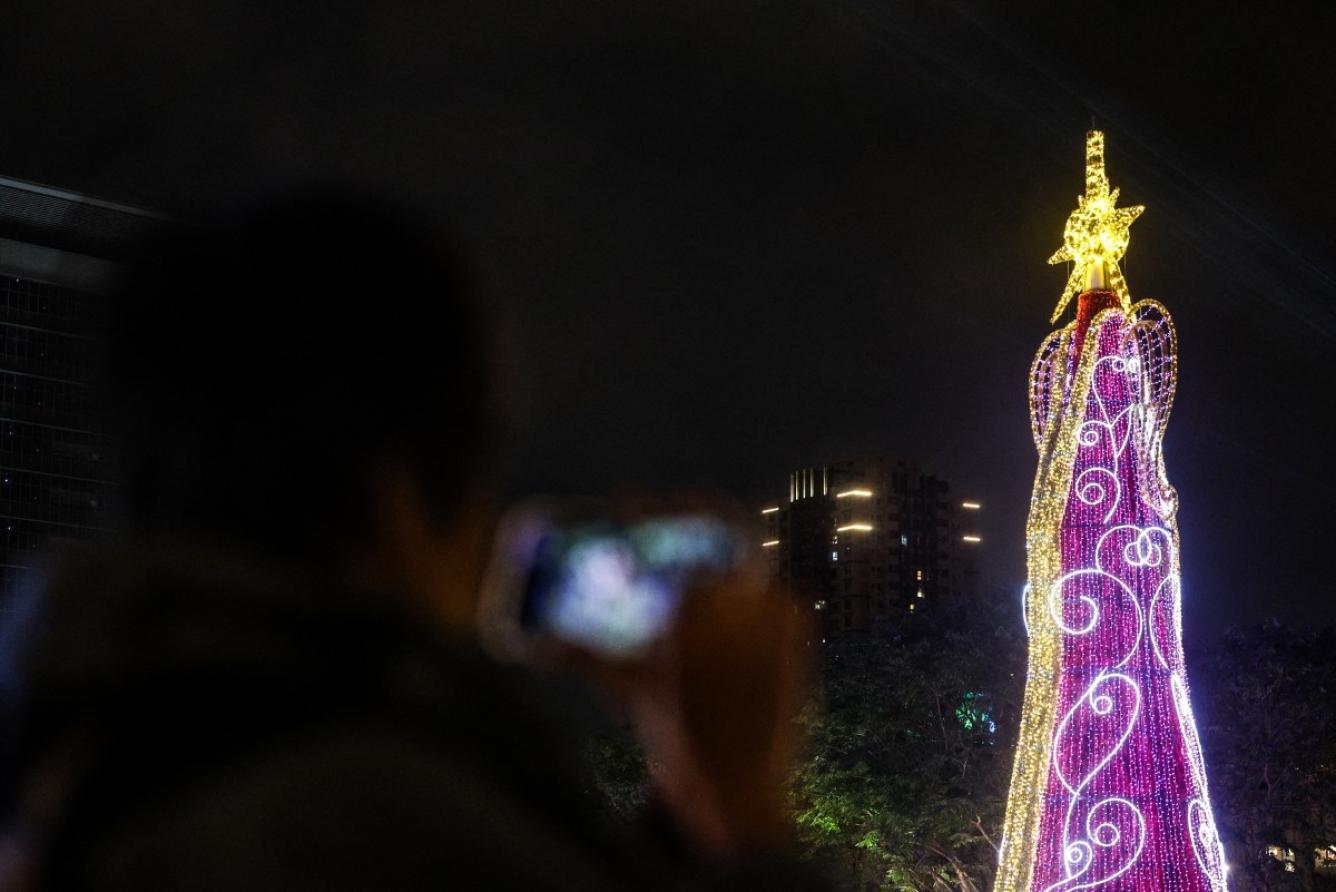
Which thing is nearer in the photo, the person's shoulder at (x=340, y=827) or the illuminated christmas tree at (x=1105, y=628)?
the person's shoulder at (x=340, y=827)

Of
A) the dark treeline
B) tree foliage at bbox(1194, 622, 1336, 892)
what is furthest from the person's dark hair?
tree foliage at bbox(1194, 622, 1336, 892)

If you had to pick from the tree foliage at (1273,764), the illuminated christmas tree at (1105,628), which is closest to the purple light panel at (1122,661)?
the illuminated christmas tree at (1105,628)

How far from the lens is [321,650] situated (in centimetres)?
76

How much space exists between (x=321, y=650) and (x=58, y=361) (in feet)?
1.03

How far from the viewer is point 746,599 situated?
85 cm

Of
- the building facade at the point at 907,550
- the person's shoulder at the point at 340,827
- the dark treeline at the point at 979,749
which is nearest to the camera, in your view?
the person's shoulder at the point at 340,827

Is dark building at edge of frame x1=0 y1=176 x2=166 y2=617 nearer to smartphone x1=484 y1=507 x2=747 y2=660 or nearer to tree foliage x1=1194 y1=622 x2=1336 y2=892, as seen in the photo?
smartphone x1=484 y1=507 x2=747 y2=660

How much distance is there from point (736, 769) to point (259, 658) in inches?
11.9

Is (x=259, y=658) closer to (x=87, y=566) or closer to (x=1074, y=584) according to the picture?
(x=87, y=566)

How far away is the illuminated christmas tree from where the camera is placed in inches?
349

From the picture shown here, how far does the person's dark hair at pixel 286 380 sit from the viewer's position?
0.81 meters

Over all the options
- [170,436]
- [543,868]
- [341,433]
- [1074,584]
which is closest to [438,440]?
[341,433]

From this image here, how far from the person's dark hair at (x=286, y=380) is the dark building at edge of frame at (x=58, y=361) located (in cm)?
2

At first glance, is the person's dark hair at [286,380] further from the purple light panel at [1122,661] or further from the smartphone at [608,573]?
the purple light panel at [1122,661]
